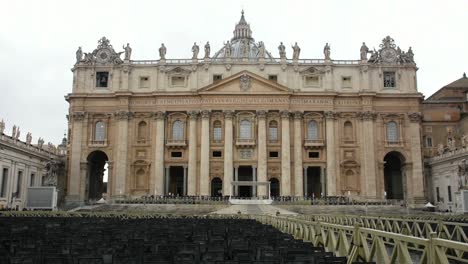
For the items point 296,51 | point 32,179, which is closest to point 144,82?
point 32,179

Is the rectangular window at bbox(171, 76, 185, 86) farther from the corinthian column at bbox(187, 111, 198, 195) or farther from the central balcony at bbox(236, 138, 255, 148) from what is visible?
the central balcony at bbox(236, 138, 255, 148)

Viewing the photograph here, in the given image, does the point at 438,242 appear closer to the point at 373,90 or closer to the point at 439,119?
the point at 373,90

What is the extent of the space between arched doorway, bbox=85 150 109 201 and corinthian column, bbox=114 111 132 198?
194 inches

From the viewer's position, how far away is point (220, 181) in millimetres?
74875

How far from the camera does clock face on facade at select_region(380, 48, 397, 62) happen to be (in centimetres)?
7700

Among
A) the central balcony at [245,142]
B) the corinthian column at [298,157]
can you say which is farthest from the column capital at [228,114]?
the corinthian column at [298,157]

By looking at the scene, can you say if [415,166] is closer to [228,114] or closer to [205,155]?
[228,114]

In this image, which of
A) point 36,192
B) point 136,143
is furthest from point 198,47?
point 36,192

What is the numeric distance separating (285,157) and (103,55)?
33681mm

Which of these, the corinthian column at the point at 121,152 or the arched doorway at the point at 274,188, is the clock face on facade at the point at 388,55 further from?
the corinthian column at the point at 121,152

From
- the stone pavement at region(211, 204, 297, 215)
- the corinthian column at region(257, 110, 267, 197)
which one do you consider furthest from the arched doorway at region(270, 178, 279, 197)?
the stone pavement at region(211, 204, 297, 215)

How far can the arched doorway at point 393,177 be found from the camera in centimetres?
7819

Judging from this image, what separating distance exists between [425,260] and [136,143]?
69359mm

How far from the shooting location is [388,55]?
77.2m
